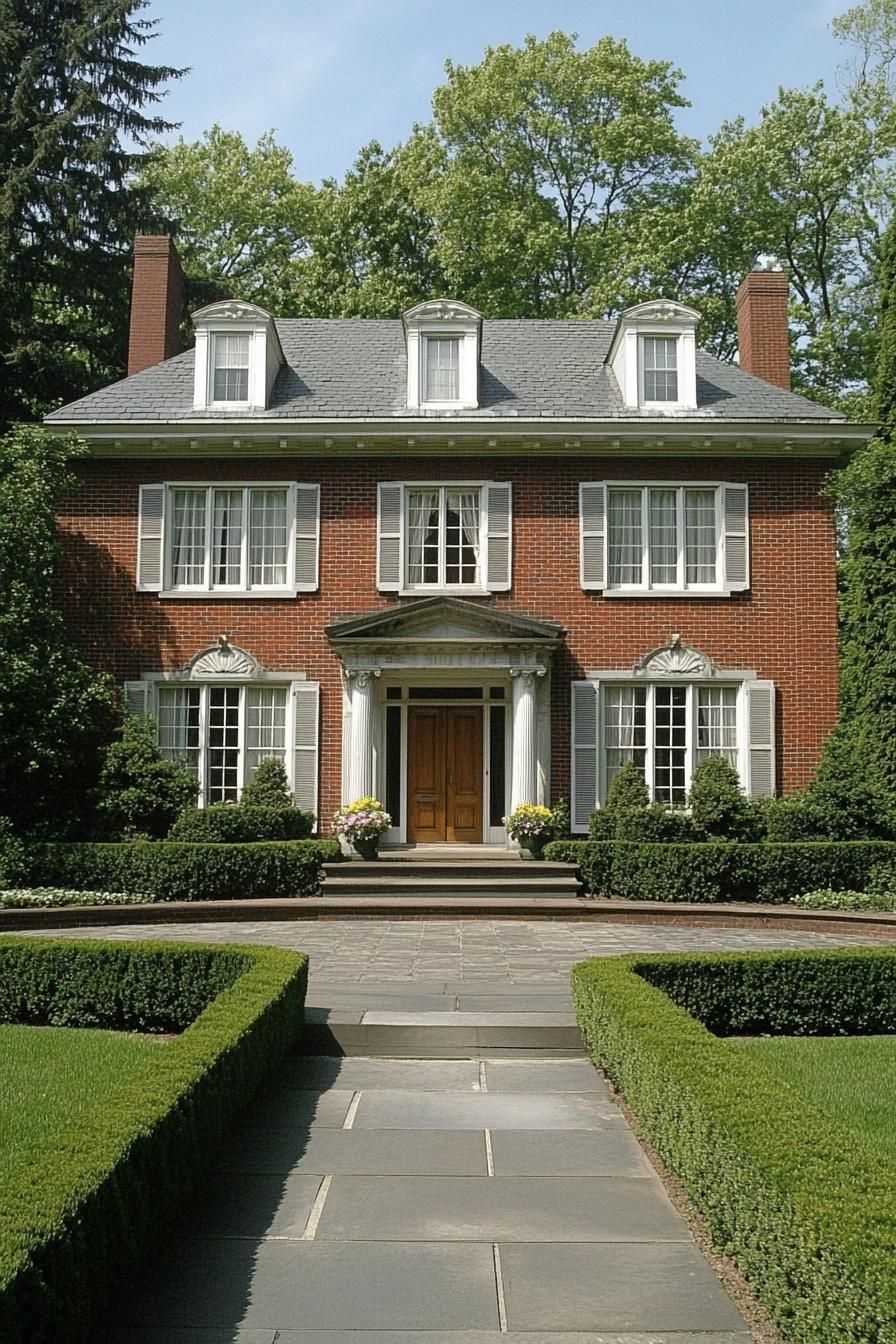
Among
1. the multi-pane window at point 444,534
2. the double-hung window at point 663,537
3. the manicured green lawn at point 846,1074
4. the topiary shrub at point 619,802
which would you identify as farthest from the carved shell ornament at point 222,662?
the manicured green lawn at point 846,1074

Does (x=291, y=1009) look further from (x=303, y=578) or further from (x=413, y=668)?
(x=303, y=578)

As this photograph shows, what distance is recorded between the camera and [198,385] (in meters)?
20.1

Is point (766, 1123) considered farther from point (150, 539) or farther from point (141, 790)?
point (150, 539)

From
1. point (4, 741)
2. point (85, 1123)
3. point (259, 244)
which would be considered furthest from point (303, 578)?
point (259, 244)

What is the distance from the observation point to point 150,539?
19.7 meters

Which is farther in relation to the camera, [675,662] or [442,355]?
[442,355]

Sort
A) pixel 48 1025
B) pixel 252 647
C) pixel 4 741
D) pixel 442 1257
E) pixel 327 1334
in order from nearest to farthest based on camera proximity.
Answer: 1. pixel 327 1334
2. pixel 442 1257
3. pixel 48 1025
4. pixel 4 741
5. pixel 252 647

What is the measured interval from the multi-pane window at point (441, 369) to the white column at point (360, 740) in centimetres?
485

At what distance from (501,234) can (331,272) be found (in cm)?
472

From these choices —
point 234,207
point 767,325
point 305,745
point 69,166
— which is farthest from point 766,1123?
point 234,207

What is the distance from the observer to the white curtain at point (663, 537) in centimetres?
1959

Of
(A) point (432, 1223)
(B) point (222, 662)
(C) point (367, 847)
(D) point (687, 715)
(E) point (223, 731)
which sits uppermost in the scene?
(B) point (222, 662)

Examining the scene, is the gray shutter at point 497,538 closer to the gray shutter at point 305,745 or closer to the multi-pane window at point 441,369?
the multi-pane window at point 441,369

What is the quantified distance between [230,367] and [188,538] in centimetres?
290
